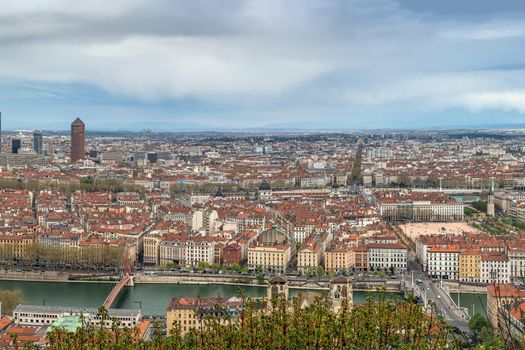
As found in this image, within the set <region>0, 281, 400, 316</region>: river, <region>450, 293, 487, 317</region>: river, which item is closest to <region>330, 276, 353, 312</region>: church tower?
<region>0, 281, 400, 316</region>: river

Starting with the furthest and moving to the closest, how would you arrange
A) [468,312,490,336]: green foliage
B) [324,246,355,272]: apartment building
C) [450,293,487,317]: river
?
[324,246,355,272]: apartment building, [450,293,487,317]: river, [468,312,490,336]: green foliage

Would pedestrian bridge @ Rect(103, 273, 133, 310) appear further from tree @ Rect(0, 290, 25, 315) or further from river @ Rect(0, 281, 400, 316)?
tree @ Rect(0, 290, 25, 315)

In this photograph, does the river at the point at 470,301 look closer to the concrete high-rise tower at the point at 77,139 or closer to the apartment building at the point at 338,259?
the apartment building at the point at 338,259

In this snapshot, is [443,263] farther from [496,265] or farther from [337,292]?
[337,292]

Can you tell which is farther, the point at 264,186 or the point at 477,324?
the point at 264,186

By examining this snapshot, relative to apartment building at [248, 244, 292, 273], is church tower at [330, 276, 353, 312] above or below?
above

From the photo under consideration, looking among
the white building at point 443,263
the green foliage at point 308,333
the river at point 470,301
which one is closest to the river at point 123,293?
the river at point 470,301

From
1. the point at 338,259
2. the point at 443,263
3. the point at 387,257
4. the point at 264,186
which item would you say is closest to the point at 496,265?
the point at 443,263
